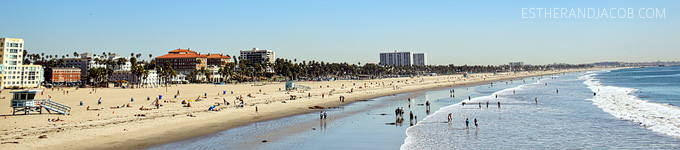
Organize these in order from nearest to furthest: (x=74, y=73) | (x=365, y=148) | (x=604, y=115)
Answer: (x=365, y=148) < (x=604, y=115) < (x=74, y=73)

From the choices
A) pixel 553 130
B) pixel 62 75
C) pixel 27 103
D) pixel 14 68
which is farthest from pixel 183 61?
pixel 553 130

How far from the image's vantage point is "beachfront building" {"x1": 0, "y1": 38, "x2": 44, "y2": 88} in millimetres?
73438

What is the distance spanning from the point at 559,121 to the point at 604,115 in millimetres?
5758

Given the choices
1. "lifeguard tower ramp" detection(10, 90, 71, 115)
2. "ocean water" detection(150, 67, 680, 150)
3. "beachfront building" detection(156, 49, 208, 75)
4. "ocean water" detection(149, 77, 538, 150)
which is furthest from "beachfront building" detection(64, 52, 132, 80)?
"ocean water" detection(150, 67, 680, 150)

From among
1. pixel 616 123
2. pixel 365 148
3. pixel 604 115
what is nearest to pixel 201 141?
pixel 365 148

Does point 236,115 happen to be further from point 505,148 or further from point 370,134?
point 505,148

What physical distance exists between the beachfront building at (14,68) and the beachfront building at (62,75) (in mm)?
13282

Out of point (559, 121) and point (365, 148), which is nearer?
point (365, 148)

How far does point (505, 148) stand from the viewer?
1823cm

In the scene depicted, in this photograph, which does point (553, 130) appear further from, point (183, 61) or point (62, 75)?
point (183, 61)

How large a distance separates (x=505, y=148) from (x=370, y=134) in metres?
7.00

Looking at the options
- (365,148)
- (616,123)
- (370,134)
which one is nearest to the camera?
(365,148)

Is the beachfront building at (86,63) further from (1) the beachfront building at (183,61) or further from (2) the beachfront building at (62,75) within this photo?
(1) the beachfront building at (183,61)

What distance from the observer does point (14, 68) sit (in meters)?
75.6
